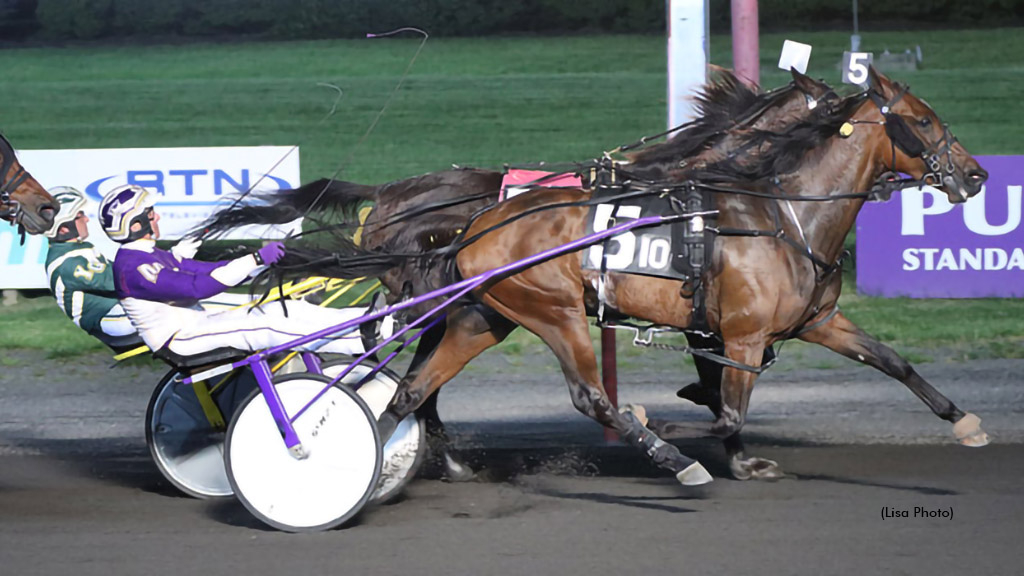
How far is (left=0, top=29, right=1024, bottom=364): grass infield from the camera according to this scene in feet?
69.7

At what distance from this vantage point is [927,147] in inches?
247

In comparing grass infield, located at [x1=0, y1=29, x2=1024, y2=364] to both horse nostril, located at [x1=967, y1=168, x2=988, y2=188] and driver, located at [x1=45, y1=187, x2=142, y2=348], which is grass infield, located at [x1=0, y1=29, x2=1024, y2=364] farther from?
horse nostril, located at [x1=967, y1=168, x2=988, y2=188]

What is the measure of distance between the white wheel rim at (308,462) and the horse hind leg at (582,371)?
2.83 ft

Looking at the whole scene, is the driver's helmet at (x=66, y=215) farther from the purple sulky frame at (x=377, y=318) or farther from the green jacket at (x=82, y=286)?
the purple sulky frame at (x=377, y=318)

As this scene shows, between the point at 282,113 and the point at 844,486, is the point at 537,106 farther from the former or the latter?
the point at 844,486

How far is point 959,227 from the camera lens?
1032 cm

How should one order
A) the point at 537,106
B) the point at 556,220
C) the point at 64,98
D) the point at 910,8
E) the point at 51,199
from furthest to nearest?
the point at 910,8 < the point at 64,98 < the point at 537,106 < the point at 51,199 < the point at 556,220

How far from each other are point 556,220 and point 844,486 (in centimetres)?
169

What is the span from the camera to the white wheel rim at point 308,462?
5.76 meters

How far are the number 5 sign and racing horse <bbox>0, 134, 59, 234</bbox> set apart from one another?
12.2 ft

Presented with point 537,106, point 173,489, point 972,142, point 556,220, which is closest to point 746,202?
point 556,220

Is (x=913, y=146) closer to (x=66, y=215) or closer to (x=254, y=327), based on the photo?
(x=254, y=327)

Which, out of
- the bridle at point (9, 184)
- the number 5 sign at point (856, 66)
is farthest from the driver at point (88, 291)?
the number 5 sign at point (856, 66)

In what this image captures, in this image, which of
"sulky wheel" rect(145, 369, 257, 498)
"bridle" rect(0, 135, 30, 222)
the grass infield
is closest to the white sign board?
"sulky wheel" rect(145, 369, 257, 498)
